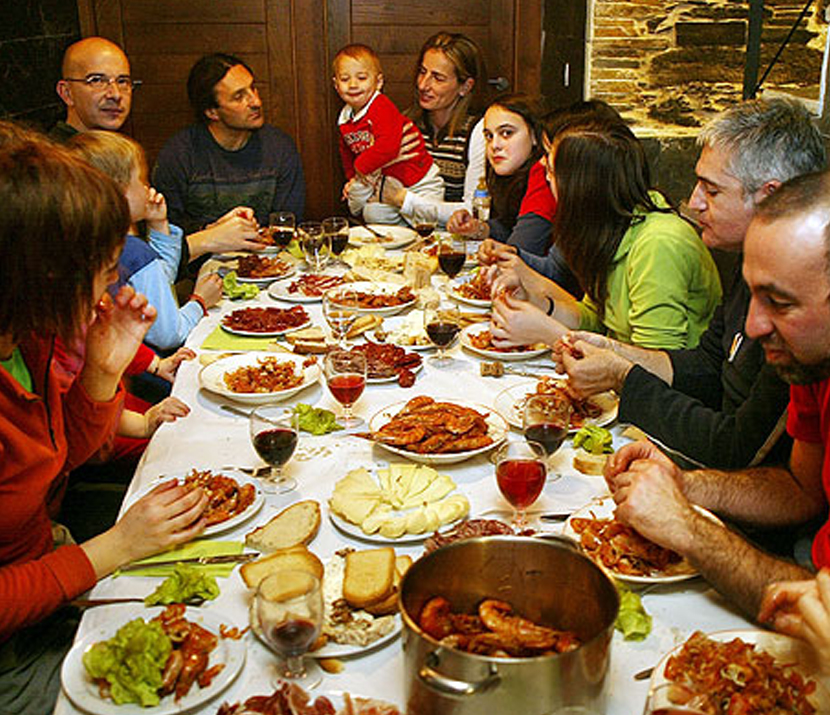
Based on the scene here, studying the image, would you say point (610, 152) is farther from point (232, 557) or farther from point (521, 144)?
point (232, 557)

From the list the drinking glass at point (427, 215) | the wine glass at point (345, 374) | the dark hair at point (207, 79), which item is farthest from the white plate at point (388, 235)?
the wine glass at point (345, 374)

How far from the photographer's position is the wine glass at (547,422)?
181 cm

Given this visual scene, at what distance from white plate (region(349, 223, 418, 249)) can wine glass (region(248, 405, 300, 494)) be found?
2.18 m

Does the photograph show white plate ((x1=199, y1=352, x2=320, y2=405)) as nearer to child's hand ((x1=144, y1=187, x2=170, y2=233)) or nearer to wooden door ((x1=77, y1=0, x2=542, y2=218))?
child's hand ((x1=144, y1=187, x2=170, y2=233))

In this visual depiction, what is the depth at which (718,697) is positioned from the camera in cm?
115

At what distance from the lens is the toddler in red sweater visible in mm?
4902

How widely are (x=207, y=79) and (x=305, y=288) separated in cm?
191

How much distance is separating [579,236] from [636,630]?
1583mm

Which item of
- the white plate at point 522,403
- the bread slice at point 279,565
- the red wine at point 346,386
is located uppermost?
the red wine at point 346,386

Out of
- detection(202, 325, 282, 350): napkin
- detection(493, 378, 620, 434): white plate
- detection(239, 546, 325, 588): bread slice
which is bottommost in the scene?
detection(202, 325, 282, 350): napkin

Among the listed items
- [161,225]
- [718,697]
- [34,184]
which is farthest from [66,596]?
[161,225]

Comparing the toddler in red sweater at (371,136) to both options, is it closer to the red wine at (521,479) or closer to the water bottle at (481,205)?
the water bottle at (481,205)

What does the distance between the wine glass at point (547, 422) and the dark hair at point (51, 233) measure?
2.98 ft

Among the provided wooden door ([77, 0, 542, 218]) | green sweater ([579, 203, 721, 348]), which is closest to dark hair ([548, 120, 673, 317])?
green sweater ([579, 203, 721, 348])
